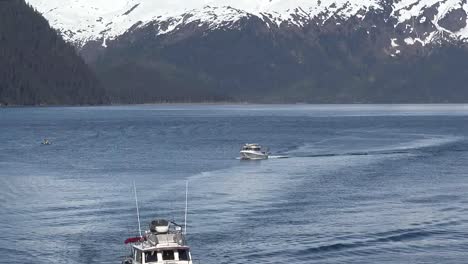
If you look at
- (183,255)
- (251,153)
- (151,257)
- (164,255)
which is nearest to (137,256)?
(151,257)

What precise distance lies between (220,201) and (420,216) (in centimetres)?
2198

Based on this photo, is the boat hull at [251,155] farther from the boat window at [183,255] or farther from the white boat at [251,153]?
the boat window at [183,255]

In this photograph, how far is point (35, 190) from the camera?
129 m

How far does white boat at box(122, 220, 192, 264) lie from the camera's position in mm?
77000

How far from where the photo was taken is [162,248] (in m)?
77.1

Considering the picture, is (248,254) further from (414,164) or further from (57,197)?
(414,164)

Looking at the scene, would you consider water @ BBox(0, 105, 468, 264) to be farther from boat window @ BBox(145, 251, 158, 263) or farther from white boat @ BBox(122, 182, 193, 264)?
boat window @ BBox(145, 251, 158, 263)

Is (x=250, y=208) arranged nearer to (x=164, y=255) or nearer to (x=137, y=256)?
(x=137, y=256)

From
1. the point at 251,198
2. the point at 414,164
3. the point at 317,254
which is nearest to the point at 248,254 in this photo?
the point at 317,254

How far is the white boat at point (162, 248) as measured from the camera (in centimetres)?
7700

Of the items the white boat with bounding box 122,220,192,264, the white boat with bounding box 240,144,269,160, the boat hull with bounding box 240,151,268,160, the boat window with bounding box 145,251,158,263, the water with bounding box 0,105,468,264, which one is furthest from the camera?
the white boat with bounding box 240,144,269,160

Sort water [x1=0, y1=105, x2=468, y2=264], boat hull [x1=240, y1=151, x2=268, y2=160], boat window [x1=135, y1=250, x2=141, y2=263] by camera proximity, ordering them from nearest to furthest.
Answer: boat window [x1=135, y1=250, x2=141, y2=263]
water [x1=0, y1=105, x2=468, y2=264]
boat hull [x1=240, y1=151, x2=268, y2=160]

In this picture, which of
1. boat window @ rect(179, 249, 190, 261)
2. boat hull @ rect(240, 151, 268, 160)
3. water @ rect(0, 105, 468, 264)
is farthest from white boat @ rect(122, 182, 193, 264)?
boat hull @ rect(240, 151, 268, 160)

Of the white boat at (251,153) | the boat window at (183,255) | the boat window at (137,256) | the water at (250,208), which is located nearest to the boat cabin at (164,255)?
the boat window at (183,255)
